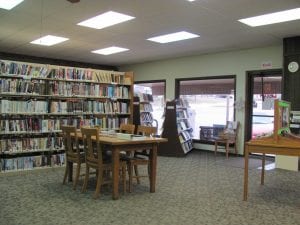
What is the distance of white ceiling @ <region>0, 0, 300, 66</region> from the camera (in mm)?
4734

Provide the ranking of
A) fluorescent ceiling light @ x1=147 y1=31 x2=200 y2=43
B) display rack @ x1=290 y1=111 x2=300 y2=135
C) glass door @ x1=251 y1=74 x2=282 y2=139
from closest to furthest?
display rack @ x1=290 y1=111 x2=300 y2=135
fluorescent ceiling light @ x1=147 y1=31 x2=200 y2=43
glass door @ x1=251 y1=74 x2=282 y2=139

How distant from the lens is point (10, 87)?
532 centimetres

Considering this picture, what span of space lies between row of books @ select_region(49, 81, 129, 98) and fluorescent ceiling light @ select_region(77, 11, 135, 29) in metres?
1.22

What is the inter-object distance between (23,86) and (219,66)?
5.14m

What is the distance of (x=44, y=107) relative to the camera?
5750 mm

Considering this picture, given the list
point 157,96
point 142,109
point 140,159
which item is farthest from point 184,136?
point 140,159

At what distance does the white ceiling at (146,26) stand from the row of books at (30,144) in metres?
2.23

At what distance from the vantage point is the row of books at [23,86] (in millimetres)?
5266

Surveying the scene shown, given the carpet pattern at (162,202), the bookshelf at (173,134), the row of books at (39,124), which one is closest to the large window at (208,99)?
the bookshelf at (173,134)

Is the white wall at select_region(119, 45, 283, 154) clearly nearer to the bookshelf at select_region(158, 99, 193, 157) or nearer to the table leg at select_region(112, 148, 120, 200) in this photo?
the bookshelf at select_region(158, 99, 193, 157)

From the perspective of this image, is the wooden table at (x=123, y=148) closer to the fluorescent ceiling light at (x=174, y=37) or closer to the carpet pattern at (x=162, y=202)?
the carpet pattern at (x=162, y=202)

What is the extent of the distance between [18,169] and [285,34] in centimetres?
581

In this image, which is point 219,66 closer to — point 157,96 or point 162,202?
point 157,96

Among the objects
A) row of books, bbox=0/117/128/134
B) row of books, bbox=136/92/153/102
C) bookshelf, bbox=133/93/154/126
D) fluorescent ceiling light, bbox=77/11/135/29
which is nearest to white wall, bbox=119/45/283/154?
row of books, bbox=136/92/153/102
